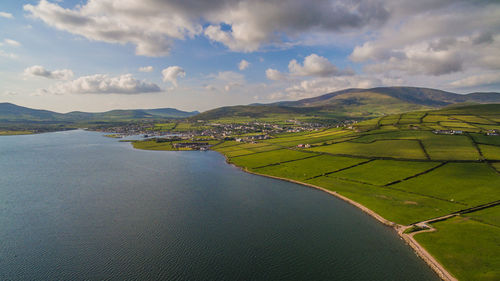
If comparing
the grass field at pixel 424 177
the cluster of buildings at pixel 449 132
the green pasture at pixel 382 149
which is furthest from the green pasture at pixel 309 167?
the cluster of buildings at pixel 449 132

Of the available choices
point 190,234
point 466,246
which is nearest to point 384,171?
point 466,246

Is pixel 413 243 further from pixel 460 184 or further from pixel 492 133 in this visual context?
pixel 492 133

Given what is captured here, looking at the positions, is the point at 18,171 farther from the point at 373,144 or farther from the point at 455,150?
the point at 455,150

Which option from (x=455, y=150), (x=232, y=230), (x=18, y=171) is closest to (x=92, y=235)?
(x=232, y=230)

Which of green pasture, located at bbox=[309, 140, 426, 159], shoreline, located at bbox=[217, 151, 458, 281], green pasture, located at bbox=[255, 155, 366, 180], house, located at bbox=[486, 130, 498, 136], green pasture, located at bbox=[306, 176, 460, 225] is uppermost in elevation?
house, located at bbox=[486, 130, 498, 136]

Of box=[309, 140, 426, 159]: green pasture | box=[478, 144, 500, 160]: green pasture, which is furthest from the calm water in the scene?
box=[478, 144, 500, 160]: green pasture

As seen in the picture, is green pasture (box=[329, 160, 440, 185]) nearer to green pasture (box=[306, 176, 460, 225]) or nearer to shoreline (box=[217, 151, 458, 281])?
green pasture (box=[306, 176, 460, 225])

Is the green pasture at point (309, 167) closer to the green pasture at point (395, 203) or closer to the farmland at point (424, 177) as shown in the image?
the farmland at point (424, 177)
